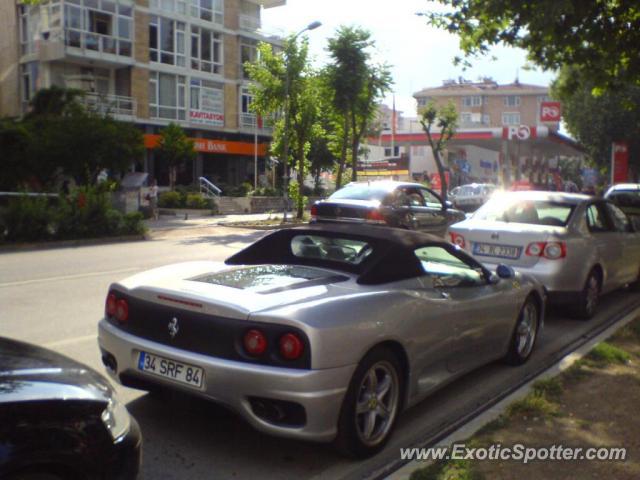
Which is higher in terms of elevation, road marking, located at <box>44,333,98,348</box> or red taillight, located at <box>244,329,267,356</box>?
red taillight, located at <box>244,329,267,356</box>

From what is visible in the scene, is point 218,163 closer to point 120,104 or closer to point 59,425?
point 120,104

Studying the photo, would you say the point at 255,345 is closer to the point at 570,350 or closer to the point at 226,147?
the point at 570,350

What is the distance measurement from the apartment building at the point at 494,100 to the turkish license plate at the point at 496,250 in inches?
3501

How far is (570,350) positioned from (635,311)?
8.61ft

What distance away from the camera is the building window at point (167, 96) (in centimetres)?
3950

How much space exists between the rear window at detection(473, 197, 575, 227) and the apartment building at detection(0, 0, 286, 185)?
90.7 ft

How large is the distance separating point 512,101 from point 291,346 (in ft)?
322

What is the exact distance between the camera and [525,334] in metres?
6.24

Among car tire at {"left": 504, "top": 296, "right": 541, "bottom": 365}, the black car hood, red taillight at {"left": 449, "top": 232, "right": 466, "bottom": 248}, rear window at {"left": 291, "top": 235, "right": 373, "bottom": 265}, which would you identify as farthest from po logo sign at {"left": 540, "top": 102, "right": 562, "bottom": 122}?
the black car hood

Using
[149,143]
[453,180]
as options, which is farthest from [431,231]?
[453,180]

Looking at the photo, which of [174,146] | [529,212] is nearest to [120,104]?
[174,146]

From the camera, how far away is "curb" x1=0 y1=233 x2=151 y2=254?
52.4 ft

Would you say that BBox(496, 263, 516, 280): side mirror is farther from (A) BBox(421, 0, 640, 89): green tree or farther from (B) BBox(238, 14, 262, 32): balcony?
(B) BBox(238, 14, 262, 32): balcony

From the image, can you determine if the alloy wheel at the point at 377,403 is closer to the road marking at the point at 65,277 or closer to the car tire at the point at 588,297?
the car tire at the point at 588,297
